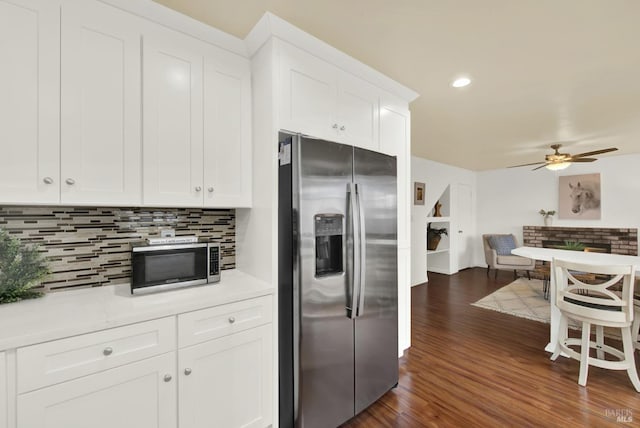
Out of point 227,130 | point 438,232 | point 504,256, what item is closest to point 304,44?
point 227,130

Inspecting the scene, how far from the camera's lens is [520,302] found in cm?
417

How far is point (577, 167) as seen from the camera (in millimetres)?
5699

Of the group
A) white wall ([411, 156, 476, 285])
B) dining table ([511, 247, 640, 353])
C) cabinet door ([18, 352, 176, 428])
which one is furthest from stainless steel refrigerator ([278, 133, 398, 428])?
white wall ([411, 156, 476, 285])

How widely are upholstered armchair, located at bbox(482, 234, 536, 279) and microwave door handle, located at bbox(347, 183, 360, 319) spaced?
5427 millimetres

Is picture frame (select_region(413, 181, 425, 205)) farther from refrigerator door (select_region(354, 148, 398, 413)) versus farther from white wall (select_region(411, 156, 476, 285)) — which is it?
refrigerator door (select_region(354, 148, 398, 413))

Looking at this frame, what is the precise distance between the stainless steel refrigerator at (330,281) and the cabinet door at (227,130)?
368 mm

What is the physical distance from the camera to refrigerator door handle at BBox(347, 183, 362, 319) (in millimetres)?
1680

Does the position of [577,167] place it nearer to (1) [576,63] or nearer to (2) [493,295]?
(2) [493,295]

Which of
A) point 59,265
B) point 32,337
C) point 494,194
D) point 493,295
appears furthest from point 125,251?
point 494,194

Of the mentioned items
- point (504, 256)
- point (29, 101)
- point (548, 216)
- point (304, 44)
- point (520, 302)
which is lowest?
point (520, 302)

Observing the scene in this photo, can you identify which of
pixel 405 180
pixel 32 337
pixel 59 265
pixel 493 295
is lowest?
pixel 493 295

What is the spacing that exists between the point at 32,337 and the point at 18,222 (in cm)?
79

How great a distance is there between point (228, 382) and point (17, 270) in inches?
47.0

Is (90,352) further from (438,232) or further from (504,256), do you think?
(504,256)
